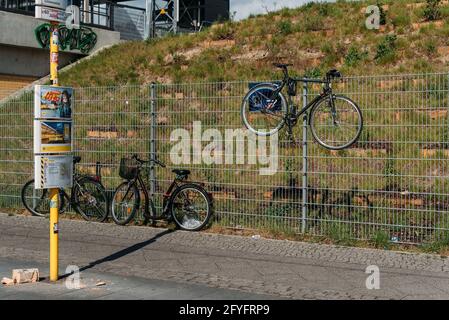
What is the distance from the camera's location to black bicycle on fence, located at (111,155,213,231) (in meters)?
11.4

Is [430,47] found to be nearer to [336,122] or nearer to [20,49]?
[336,122]

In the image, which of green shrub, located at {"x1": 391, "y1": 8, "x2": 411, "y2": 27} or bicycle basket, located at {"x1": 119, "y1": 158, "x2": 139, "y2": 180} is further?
green shrub, located at {"x1": 391, "y1": 8, "x2": 411, "y2": 27}

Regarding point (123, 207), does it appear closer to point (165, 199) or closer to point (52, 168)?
point (165, 199)

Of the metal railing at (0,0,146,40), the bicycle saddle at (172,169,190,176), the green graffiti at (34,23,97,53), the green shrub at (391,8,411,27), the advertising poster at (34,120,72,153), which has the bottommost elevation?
the bicycle saddle at (172,169,190,176)

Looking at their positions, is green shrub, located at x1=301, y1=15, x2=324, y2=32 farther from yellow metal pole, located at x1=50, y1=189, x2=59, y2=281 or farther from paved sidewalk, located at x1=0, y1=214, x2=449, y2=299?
yellow metal pole, located at x1=50, y1=189, x2=59, y2=281

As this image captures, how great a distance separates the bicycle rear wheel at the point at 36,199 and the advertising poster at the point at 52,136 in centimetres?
567

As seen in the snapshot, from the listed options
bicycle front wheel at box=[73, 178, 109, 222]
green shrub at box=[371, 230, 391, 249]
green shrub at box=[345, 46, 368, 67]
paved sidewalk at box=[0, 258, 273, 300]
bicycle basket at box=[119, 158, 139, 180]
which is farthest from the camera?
green shrub at box=[345, 46, 368, 67]

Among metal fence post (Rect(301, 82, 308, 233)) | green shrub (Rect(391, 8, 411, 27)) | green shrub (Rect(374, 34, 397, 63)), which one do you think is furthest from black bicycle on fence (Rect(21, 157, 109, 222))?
green shrub (Rect(391, 8, 411, 27))

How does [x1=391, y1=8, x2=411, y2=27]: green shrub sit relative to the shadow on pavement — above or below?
above

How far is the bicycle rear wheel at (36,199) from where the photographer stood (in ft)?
43.4

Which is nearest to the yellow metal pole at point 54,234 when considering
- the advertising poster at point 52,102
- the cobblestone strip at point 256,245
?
the advertising poster at point 52,102

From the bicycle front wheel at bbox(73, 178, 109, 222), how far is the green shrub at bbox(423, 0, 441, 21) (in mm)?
10156

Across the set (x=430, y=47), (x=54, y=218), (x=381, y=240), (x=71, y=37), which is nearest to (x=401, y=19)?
(x=430, y=47)

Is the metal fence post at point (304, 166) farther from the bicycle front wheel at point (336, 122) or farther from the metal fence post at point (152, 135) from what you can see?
the metal fence post at point (152, 135)
